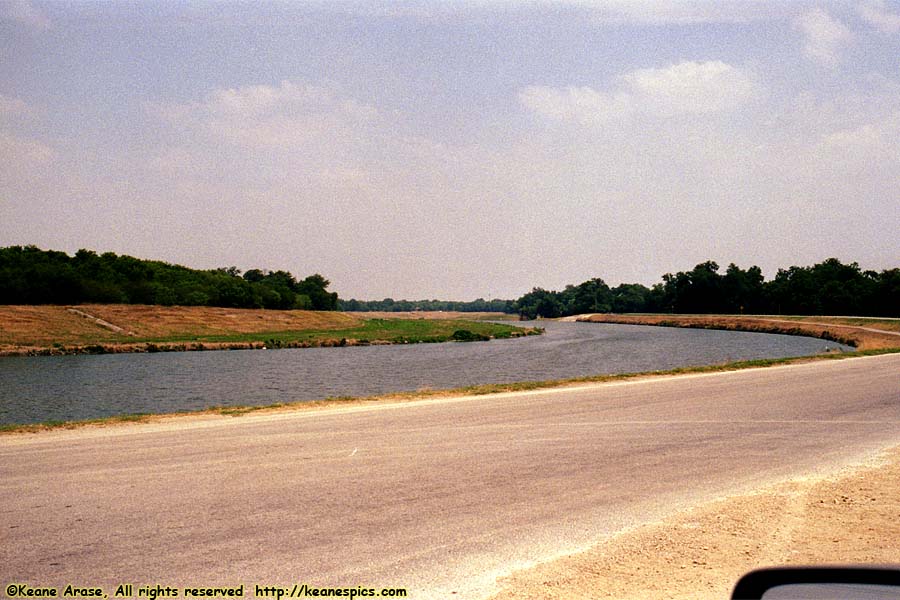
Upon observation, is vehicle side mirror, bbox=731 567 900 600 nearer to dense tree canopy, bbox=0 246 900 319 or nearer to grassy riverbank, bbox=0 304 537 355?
grassy riverbank, bbox=0 304 537 355

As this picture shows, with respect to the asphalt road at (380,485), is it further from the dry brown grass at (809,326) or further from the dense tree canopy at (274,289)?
the dense tree canopy at (274,289)

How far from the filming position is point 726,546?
6.19 meters

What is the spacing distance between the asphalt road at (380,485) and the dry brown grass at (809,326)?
3811 centimetres

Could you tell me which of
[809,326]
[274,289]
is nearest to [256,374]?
[809,326]

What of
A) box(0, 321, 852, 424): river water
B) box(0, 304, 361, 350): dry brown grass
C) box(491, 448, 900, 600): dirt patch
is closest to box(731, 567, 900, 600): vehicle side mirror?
box(491, 448, 900, 600): dirt patch

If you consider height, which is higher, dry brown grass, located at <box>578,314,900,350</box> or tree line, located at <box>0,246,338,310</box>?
tree line, located at <box>0,246,338,310</box>

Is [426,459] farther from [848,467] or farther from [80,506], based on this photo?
[848,467]

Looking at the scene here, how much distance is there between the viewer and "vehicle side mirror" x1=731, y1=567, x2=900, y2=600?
8.36ft

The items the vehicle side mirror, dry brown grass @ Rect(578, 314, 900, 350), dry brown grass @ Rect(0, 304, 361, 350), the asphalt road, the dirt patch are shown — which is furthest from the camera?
dry brown grass @ Rect(0, 304, 361, 350)

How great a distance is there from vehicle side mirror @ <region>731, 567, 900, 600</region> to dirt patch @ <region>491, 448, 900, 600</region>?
8.83 feet

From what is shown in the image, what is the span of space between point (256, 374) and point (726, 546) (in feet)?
113

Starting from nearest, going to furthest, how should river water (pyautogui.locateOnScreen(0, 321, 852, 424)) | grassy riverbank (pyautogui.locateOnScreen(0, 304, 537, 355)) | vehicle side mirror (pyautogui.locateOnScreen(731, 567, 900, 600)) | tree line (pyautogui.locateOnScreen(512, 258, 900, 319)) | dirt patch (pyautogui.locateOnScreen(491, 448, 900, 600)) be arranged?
vehicle side mirror (pyautogui.locateOnScreen(731, 567, 900, 600)), dirt patch (pyautogui.locateOnScreen(491, 448, 900, 600)), river water (pyautogui.locateOnScreen(0, 321, 852, 424)), grassy riverbank (pyautogui.locateOnScreen(0, 304, 537, 355)), tree line (pyautogui.locateOnScreen(512, 258, 900, 319))

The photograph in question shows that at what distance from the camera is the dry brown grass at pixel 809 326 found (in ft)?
189

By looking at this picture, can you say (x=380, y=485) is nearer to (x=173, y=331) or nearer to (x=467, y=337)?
(x=173, y=331)
